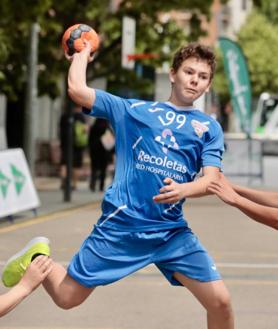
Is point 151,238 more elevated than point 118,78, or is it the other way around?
point 151,238

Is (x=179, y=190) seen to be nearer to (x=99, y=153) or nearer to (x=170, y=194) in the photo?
(x=170, y=194)

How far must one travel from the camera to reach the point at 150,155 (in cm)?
614

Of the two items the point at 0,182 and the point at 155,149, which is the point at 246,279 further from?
the point at 0,182

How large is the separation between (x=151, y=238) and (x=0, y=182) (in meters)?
10.8

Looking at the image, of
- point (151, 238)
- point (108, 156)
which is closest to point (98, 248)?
point (151, 238)

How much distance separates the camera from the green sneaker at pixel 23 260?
6.01 m

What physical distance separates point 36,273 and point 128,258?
20.9 inches

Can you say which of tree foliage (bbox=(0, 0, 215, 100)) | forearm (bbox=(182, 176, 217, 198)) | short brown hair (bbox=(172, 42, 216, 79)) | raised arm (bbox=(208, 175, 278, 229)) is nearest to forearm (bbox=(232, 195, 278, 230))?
raised arm (bbox=(208, 175, 278, 229))

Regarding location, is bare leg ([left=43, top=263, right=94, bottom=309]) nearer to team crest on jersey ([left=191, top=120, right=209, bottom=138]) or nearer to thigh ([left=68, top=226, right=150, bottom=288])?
thigh ([left=68, top=226, right=150, bottom=288])

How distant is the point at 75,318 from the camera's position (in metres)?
8.62

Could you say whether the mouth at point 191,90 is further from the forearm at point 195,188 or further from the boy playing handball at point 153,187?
the forearm at point 195,188

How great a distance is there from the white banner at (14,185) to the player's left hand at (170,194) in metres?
11.0

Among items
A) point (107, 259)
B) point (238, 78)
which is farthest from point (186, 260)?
point (238, 78)

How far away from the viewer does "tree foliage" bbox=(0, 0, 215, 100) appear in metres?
27.3
